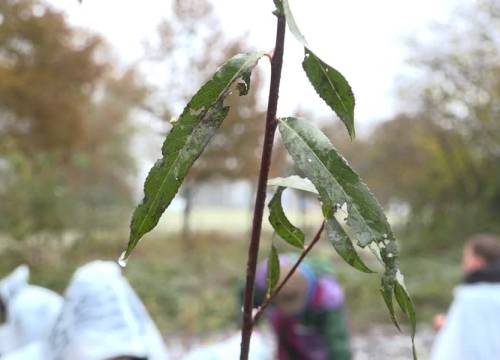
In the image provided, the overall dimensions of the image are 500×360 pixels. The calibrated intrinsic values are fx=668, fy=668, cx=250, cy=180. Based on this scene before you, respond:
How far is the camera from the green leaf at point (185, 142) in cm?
49

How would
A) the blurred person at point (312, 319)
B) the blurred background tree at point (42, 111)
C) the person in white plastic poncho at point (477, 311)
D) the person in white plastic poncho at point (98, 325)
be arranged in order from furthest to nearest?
the blurred background tree at point (42, 111) → the person in white plastic poncho at point (477, 311) → the blurred person at point (312, 319) → the person in white plastic poncho at point (98, 325)

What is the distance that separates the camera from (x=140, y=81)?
15438 mm

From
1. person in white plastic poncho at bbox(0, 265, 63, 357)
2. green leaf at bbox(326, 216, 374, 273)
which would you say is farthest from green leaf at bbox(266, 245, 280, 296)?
person in white plastic poncho at bbox(0, 265, 63, 357)

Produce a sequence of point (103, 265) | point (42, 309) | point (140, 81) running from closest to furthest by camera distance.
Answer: point (103, 265), point (42, 309), point (140, 81)

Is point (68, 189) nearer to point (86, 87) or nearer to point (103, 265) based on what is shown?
point (86, 87)

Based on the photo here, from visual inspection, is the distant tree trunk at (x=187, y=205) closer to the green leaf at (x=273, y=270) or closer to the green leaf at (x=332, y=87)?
the green leaf at (x=273, y=270)

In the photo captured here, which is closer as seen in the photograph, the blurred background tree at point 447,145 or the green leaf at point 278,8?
the green leaf at point 278,8

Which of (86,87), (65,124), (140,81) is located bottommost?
(65,124)

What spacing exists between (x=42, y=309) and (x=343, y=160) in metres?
2.19

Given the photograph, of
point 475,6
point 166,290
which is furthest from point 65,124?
point 475,6

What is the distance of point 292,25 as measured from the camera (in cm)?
47

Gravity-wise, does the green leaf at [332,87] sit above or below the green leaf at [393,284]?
above

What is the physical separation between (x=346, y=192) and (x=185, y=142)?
12cm

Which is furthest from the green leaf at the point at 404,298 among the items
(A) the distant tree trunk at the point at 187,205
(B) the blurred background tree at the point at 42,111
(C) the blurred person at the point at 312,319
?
(A) the distant tree trunk at the point at 187,205
